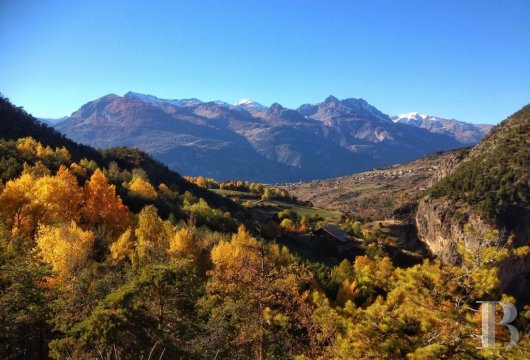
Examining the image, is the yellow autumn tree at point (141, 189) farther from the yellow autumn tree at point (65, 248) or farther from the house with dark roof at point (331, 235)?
the yellow autumn tree at point (65, 248)

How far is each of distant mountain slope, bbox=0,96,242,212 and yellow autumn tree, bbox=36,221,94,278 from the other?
9226 centimetres

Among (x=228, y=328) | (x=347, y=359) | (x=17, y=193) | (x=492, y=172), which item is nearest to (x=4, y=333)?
(x=228, y=328)

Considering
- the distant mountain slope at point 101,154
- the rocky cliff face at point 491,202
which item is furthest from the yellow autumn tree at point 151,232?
the rocky cliff face at point 491,202

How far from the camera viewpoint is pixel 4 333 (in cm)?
1931

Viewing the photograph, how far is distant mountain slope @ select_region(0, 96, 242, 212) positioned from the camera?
461 feet

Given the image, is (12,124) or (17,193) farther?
(12,124)

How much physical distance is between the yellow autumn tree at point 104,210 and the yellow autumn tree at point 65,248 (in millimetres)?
18148

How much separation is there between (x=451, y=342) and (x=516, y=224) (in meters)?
148

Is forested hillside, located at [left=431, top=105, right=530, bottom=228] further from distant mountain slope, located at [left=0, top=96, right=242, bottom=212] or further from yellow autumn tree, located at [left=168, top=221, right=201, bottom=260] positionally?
yellow autumn tree, located at [left=168, top=221, right=201, bottom=260]

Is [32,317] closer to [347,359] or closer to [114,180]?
[347,359]

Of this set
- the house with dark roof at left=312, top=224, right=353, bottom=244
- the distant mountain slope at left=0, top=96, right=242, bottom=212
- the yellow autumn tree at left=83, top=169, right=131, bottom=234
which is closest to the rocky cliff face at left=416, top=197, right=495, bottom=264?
the house with dark roof at left=312, top=224, right=353, bottom=244

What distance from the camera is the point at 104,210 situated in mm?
Answer: 68562

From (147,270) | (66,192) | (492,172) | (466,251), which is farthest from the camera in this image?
(492,172)

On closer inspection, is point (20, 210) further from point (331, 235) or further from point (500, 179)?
point (500, 179)
